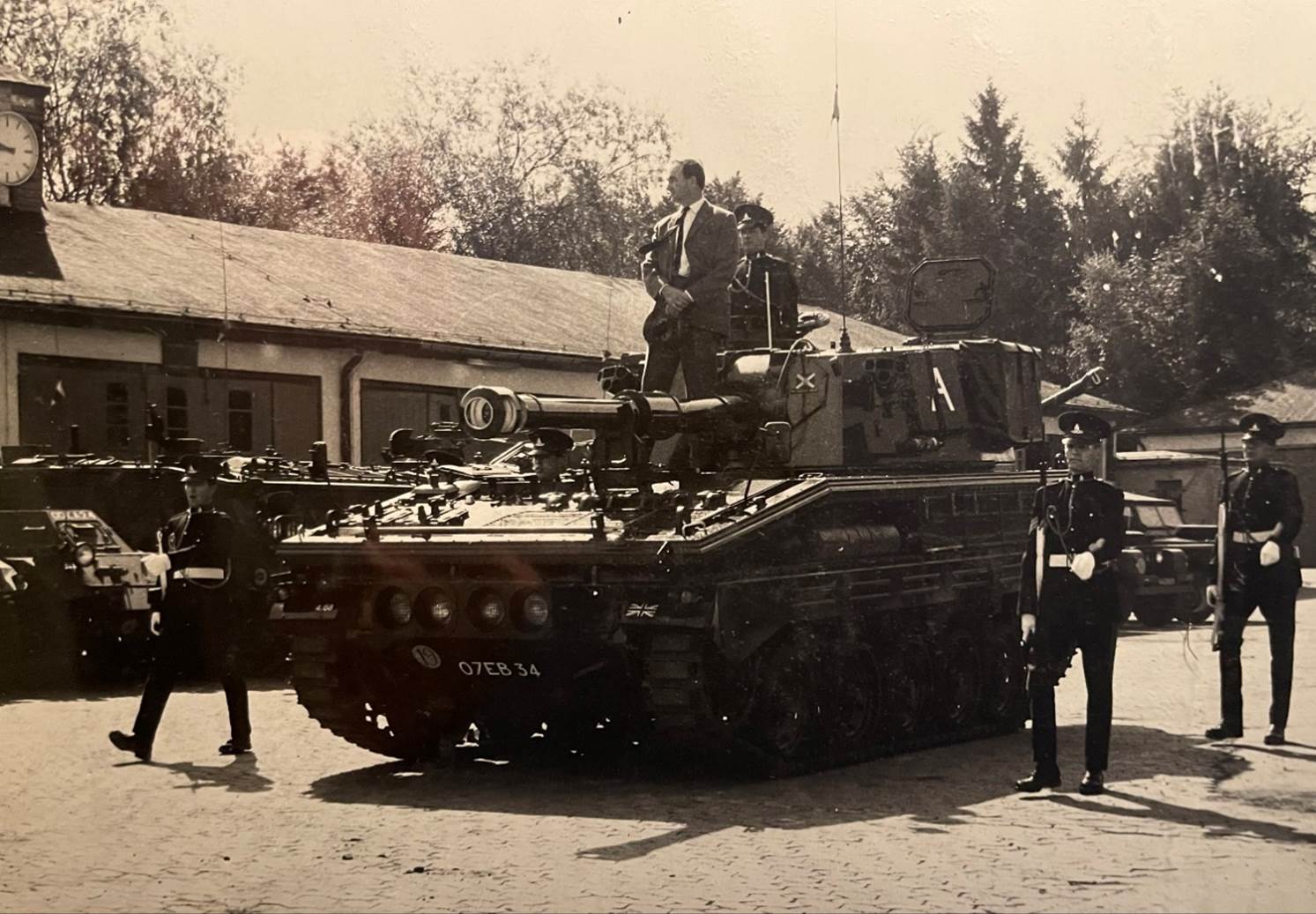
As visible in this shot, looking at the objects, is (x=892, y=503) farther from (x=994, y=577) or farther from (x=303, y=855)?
(x=303, y=855)

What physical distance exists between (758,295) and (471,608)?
3.88m

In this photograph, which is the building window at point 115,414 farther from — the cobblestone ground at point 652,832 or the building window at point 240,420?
the cobblestone ground at point 652,832

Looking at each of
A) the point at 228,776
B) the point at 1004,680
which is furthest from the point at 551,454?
the point at 1004,680

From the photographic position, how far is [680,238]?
12.7m

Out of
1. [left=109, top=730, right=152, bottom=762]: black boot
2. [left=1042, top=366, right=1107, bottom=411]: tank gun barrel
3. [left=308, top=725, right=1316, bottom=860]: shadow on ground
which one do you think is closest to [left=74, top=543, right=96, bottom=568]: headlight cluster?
[left=109, top=730, right=152, bottom=762]: black boot

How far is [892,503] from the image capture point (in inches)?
481

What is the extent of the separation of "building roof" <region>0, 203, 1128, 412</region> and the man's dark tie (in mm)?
10860

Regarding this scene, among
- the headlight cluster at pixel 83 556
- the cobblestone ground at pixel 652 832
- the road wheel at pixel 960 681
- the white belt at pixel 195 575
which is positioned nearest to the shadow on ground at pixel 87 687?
the headlight cluster at pixel 83 556

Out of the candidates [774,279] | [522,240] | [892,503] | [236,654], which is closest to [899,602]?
[892,503]

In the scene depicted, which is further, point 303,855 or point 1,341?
point 1,341

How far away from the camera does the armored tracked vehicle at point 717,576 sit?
10.5 meters

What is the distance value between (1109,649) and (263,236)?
20.3 m

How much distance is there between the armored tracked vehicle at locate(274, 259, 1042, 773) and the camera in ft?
34.5

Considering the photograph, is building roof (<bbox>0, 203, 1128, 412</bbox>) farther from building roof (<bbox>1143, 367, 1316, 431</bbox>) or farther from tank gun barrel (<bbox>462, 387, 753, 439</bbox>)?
building roof (<bbox>1143, 367, 1316, 431</bbox>)
